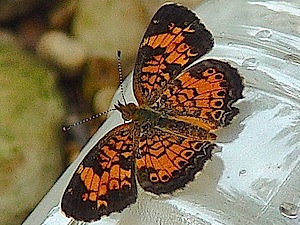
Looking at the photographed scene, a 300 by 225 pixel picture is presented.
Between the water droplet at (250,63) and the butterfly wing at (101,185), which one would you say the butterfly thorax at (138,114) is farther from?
the water droplet at (250,63)

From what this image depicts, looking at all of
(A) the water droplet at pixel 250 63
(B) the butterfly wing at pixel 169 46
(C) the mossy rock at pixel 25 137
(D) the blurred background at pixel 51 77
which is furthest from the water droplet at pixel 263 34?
(C) the mossy rock at pixel 25 137

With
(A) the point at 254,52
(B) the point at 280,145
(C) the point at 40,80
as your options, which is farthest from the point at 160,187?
(C) the point at 40,80

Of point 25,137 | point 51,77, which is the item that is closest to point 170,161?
point 25,137

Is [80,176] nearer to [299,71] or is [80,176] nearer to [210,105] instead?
[210,105]

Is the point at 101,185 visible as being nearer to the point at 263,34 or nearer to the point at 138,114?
the point at 138,114

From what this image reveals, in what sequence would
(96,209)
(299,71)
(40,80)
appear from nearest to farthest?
1. (96,209)
2. (299,71)
3. (40,80)

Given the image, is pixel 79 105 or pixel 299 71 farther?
pixel 79 105
